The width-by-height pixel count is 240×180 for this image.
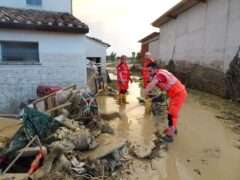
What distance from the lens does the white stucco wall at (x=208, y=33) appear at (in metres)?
9.35

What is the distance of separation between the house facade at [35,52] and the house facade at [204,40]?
269 inches

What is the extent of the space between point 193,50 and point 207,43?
172cm

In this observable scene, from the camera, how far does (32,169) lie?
2881 millimetres

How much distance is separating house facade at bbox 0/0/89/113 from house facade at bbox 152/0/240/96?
22.4 feet

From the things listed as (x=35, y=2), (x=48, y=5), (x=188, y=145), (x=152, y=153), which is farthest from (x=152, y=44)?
(x=152, y=153)

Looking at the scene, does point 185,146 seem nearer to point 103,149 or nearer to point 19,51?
point 103,149

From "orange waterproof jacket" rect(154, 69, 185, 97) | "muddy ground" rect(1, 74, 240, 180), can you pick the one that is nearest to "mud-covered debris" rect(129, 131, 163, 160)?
"muddy ground" rect(1, 74, 240, 180)

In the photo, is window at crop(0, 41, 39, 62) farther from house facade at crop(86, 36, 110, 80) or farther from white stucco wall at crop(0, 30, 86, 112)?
house facade at crop(86, 36, 110, 80)

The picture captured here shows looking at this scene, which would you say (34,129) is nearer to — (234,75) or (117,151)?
(117,151)

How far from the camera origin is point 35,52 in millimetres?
7527

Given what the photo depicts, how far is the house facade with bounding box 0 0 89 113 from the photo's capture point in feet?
22.9

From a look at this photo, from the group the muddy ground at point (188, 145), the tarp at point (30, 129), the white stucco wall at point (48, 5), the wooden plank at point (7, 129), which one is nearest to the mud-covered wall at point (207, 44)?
the muddy ground at point (188, 145)

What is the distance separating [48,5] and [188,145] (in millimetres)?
7927

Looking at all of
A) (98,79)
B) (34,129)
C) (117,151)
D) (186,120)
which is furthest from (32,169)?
(98,79)
